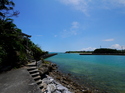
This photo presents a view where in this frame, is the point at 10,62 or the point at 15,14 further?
the point at 15,14

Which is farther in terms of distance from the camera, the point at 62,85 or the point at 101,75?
the point at 101,75

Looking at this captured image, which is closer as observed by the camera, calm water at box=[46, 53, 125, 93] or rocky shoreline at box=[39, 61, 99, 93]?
rocky shoreline at box=[39, 61, 99, 93]

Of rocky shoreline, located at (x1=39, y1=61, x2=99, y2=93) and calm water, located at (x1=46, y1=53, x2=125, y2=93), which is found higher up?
rocky shoreline, located at (x1=39, y1=61, x2=99, y2=93)

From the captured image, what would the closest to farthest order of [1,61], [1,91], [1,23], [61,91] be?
[1,91] < [61,91] < [1,61] < [1,23]

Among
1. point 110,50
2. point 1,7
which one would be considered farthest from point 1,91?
point 110,50

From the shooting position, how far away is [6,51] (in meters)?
5.96

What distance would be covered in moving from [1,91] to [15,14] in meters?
6.57

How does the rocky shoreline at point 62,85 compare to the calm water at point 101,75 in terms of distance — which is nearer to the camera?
the rocky shoreline at point 62,85

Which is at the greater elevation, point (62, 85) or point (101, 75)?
point (62, 85)

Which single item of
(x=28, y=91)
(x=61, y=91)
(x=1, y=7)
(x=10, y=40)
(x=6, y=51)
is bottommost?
(x=61, y=91)

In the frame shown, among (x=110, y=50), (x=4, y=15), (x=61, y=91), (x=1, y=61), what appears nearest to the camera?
(x=61, y=91)

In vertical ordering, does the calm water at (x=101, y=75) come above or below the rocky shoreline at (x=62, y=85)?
below

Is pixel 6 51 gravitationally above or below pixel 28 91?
above

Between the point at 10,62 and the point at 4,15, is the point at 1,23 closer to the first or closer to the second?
the point at 4,15
